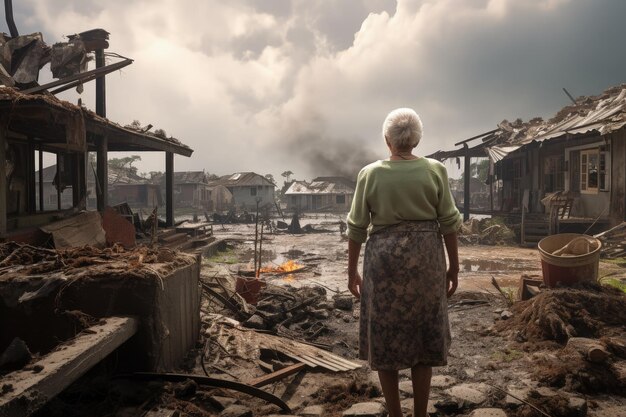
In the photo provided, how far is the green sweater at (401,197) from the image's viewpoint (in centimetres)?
265

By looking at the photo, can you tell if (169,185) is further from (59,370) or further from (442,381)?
(59,370)

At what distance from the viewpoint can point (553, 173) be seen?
1844cm

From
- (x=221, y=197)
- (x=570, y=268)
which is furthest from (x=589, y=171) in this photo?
(x=221, y=197)

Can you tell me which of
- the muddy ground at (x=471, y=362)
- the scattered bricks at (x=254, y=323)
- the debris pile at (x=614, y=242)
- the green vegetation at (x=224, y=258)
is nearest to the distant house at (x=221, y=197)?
the green vegetation at (x=224, y=258)

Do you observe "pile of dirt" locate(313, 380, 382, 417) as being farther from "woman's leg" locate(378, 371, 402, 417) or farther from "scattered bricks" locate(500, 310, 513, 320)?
"scattered bricks" locate(500, 310, 513, 320)

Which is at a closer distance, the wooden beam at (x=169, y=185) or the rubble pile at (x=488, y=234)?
the wooden beam at (x=169, y=185)

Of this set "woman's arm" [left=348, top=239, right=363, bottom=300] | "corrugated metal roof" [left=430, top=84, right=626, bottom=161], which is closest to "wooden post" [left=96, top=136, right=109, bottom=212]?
"woman's arm" [left=348, top=239, right=363, bottom=300]

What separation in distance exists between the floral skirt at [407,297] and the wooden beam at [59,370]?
161 cm

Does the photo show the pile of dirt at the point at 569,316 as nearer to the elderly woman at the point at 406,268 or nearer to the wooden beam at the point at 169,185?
the elderly woman at the point at 406,268

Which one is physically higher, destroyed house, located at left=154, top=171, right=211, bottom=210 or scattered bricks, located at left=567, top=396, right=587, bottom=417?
destroyed house, located at left=154, top=171, right=211, bottom=210

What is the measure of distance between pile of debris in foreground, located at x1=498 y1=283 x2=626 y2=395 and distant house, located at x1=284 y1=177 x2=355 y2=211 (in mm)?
43832

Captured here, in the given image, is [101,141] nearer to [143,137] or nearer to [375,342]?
[143,137]

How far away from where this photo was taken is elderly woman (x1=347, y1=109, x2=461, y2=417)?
262 cm

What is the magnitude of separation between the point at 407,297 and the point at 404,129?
3.31 feet
